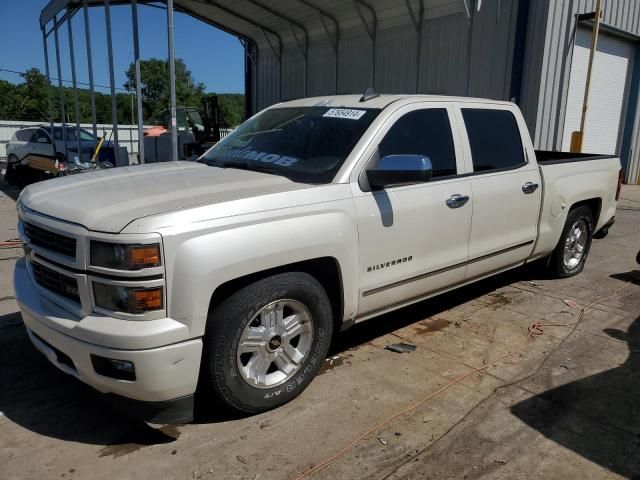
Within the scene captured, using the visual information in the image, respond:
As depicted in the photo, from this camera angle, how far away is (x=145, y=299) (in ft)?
8.25

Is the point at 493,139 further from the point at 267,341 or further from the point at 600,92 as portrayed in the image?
the point at 600,92

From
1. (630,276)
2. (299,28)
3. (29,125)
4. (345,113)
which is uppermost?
(299,28)

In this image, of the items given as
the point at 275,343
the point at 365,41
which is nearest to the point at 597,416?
the point at 275,343

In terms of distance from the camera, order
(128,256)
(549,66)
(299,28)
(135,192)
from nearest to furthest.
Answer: (128,256) < (135,192) < (549,66) < (299,28)

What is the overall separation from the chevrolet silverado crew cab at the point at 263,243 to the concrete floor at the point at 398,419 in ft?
0.80

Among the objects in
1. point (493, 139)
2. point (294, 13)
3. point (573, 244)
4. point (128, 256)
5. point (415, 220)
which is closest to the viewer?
point (128, 256)

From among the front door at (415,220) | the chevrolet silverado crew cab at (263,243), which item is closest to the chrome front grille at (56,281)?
the chevrolet silverado crew cab at (263,243)

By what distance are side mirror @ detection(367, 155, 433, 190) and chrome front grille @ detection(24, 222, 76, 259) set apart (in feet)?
5.89

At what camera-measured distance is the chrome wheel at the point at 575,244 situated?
5766mm

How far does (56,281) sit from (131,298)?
62 cm

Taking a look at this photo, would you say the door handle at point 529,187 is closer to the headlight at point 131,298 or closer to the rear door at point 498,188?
the rear door at point 498,188

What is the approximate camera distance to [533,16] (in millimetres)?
11547

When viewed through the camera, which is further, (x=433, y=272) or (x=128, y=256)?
(x=433, y=272)

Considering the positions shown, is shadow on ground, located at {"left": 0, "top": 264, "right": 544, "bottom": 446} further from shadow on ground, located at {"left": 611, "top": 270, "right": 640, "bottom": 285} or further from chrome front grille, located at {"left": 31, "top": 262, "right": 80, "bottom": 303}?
shadow on ground, located at {"left": 611, "top": 270, "right": 640, "bottom": 285}
